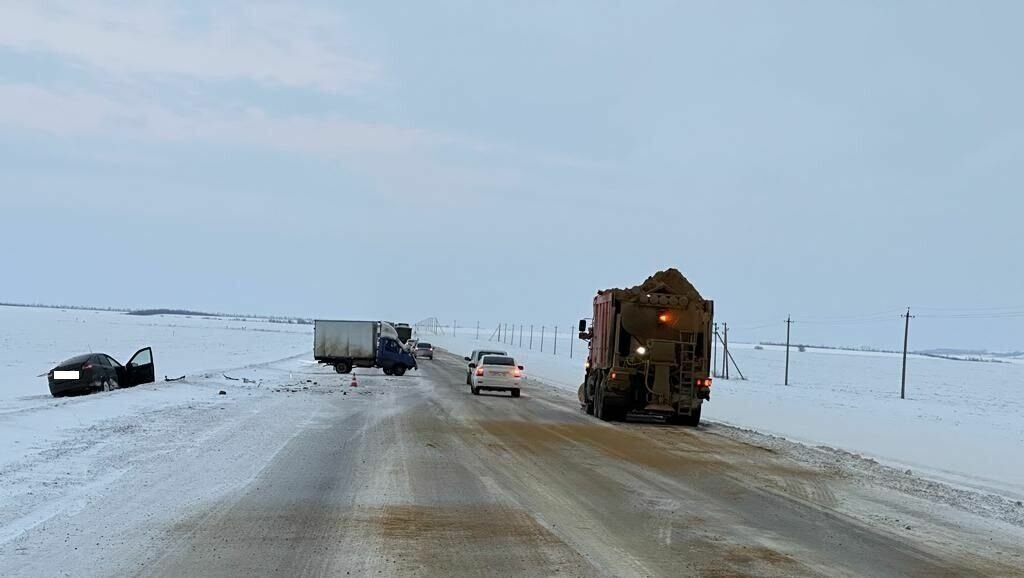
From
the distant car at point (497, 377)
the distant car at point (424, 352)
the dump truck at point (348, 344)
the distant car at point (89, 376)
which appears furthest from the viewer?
the distant car at point (424, 352)

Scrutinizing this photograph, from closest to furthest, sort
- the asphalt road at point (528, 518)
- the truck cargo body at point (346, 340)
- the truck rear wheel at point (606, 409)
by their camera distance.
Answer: the asphalt road at point (528, 518) < the truck rear wheel at point (606, 409) < the truck cargo body at point (346, 340)

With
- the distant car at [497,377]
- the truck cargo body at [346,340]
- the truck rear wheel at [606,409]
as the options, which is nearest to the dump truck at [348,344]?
the truck cargo body at [346,340]

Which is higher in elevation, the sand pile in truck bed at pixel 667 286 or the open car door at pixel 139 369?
the sand pile in truck bed at pixel 667 286

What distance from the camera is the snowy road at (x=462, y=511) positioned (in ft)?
27.6

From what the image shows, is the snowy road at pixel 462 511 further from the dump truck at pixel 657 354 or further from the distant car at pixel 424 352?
the distant car at pixel 424 352

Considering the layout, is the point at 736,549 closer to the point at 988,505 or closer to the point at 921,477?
the point at 988,505

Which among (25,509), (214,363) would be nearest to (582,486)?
(25,509)

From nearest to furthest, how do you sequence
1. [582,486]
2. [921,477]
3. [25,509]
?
[25,509] < [582,486] < [921,477]

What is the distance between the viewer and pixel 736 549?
30.6ft

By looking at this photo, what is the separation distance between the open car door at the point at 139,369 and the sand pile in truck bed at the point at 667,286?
51.4 ft

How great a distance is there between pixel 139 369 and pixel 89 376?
111 inches

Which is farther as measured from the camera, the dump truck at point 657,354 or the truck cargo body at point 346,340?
the truck cargo body at point 346,340

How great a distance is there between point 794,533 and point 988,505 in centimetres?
463

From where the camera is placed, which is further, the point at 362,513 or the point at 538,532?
the point at 362,513
